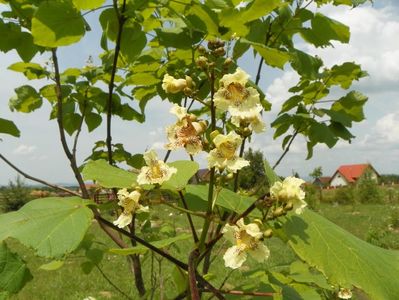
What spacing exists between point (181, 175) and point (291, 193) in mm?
337

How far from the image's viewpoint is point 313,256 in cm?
100

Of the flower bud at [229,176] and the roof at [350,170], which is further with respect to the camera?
the roof at [350,170]

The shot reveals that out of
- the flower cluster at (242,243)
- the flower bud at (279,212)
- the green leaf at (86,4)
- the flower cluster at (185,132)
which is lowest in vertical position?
the flower cluster at (242,243)

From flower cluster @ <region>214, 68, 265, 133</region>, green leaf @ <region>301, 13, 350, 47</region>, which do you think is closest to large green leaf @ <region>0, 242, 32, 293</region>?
flower cluster @ <region>214, 68, 265, 133</region>

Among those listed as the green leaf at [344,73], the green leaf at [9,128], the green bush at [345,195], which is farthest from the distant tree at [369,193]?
the green leaf at [9,128]

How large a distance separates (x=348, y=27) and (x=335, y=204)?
24183mm

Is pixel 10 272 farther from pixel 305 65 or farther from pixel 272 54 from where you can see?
pixel 305 65

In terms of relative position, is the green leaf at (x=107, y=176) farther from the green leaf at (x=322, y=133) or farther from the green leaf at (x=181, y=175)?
the green leaf at (x=322, y=133)

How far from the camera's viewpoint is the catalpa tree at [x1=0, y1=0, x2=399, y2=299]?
996 millimetres

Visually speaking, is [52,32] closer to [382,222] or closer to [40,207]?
[40,207]

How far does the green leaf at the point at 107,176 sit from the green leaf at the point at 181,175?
9 cm

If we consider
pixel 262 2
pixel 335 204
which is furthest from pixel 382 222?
pixel 262 2

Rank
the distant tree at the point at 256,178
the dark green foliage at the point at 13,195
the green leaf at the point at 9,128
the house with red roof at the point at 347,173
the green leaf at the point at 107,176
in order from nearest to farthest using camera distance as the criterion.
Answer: the green leaf at the point at 107,176 < the distant tree at the point at 256,178 < the green leaf at the point at 9,128 < the dark green foliage at the point at 13,195 < the house with red roof at the point at 347,173

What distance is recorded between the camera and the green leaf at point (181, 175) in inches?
45.1
